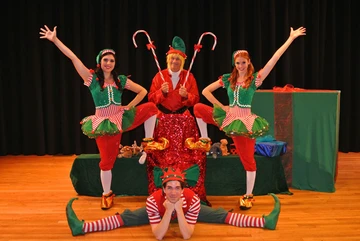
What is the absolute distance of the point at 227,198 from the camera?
466cm

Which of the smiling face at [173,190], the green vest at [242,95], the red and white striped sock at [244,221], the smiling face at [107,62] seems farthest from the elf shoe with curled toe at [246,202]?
the smiling face at [107,62]

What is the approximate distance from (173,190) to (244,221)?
2.56 feet

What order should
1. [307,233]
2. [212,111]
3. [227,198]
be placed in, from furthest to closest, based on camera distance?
[227,198] < [212,111] < [307,233]

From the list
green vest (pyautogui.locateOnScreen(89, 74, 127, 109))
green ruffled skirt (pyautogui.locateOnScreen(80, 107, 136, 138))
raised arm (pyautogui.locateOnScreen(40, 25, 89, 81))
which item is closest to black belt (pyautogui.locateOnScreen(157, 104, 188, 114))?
green ruffled skirt (pyautogui.locateOnScreen(80, 107, 136, 138))

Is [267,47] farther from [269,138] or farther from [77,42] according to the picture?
[77,42]

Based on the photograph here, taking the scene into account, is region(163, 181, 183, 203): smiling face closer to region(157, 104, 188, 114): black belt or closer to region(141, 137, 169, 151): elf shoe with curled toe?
region(141, 137, 169, 151): elf shoe with curled toe

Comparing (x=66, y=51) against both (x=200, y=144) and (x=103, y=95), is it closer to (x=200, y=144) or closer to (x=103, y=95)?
(x=103, y=95)

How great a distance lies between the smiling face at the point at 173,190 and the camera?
10.9ft

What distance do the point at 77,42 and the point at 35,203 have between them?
2.78 metres

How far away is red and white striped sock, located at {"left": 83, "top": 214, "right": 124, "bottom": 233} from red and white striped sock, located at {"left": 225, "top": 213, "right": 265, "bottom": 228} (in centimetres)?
86

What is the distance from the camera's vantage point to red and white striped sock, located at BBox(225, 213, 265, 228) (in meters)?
3.76

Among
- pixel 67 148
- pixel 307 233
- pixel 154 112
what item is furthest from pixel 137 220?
pixel 67 148

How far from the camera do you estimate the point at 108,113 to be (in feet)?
13.9

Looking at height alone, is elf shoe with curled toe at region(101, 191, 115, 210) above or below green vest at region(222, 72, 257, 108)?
below
